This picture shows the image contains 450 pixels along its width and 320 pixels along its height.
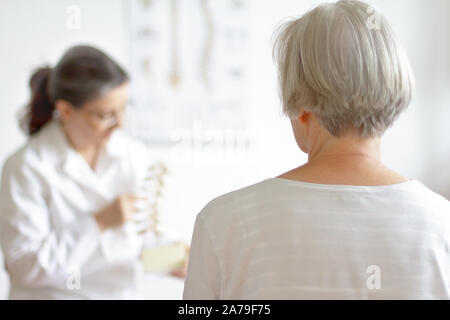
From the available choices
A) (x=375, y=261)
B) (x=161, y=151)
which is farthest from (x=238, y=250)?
(x=161, y=151)

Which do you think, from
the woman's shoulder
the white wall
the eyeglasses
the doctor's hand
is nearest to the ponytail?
the eyeglasses

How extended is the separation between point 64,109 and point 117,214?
353 mm

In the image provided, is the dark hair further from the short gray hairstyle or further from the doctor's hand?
the short gray hairstyle

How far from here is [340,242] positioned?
2.09 ft

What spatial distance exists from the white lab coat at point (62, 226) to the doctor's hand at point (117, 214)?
0.07 ft

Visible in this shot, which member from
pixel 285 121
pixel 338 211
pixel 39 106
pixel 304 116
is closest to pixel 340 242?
pixel 338 211

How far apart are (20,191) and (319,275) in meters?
1.09

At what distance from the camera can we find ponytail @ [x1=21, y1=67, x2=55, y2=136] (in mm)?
1692

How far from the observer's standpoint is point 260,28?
86.7 inches

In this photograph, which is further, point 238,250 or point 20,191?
point 20,191

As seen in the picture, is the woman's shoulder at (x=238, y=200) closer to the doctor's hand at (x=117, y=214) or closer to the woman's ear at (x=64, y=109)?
the doctor's hand at (x=117, y=214)

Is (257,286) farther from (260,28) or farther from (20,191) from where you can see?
(260,28)

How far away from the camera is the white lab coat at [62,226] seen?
1473 millimetres

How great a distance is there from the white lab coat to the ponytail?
42 millimetres
